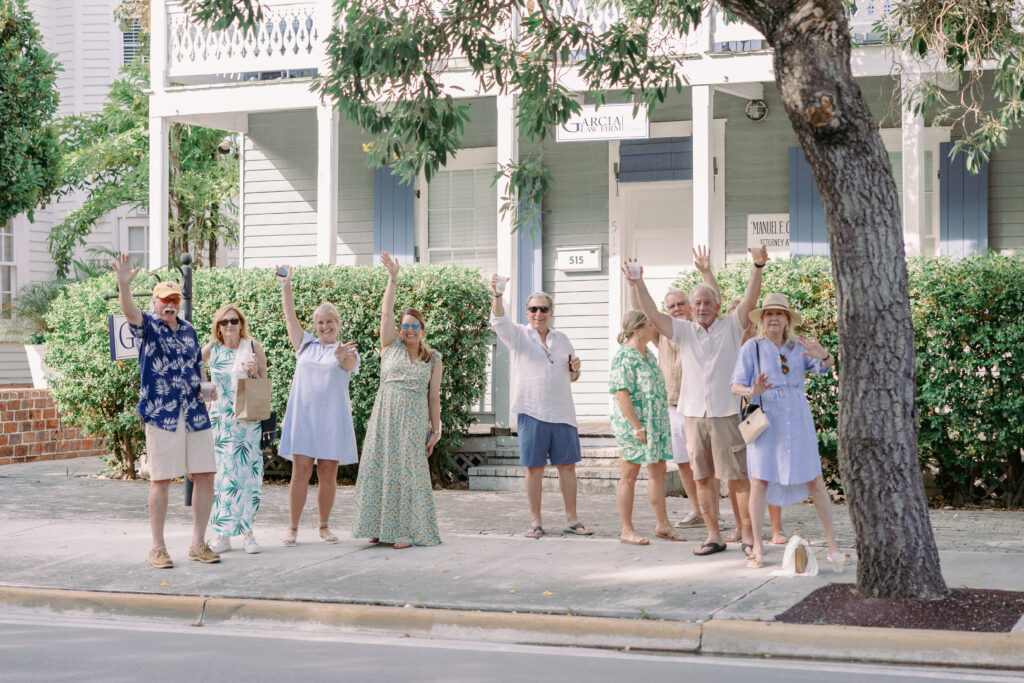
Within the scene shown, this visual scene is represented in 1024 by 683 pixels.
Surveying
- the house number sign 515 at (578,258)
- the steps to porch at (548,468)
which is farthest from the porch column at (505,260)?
the house number sign 515 at (578,258)

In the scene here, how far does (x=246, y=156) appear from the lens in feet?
56.0

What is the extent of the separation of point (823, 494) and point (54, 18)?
72.4 ft

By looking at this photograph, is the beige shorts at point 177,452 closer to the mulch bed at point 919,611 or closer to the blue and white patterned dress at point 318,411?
the blue and white patterned dress at point 318,411

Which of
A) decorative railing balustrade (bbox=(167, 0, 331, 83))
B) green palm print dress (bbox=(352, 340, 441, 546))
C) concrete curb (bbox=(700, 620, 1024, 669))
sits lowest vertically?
concrete curb (bbox=(700, 620, 1024, 669))

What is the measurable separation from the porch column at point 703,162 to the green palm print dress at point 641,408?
4.31 m

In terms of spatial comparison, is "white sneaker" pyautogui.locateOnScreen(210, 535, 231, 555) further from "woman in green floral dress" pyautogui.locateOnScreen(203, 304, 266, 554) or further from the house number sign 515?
the house number sign 515

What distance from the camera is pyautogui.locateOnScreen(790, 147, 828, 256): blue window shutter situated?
14.2m

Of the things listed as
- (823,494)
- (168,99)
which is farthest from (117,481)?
(823,494)

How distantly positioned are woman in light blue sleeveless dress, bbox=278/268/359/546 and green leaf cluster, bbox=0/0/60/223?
12.7m

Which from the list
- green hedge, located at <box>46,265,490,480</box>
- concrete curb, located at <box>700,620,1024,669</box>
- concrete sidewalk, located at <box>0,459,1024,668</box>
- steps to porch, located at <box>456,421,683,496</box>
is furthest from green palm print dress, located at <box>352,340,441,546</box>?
steps to porch, located at <box>456,421,683,496</box>

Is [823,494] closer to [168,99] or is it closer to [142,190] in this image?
[168,99]

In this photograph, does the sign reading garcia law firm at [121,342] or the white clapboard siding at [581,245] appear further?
the white clapboard siding at [581,245]

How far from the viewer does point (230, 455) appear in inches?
353

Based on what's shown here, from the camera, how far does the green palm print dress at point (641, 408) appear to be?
9.02m
